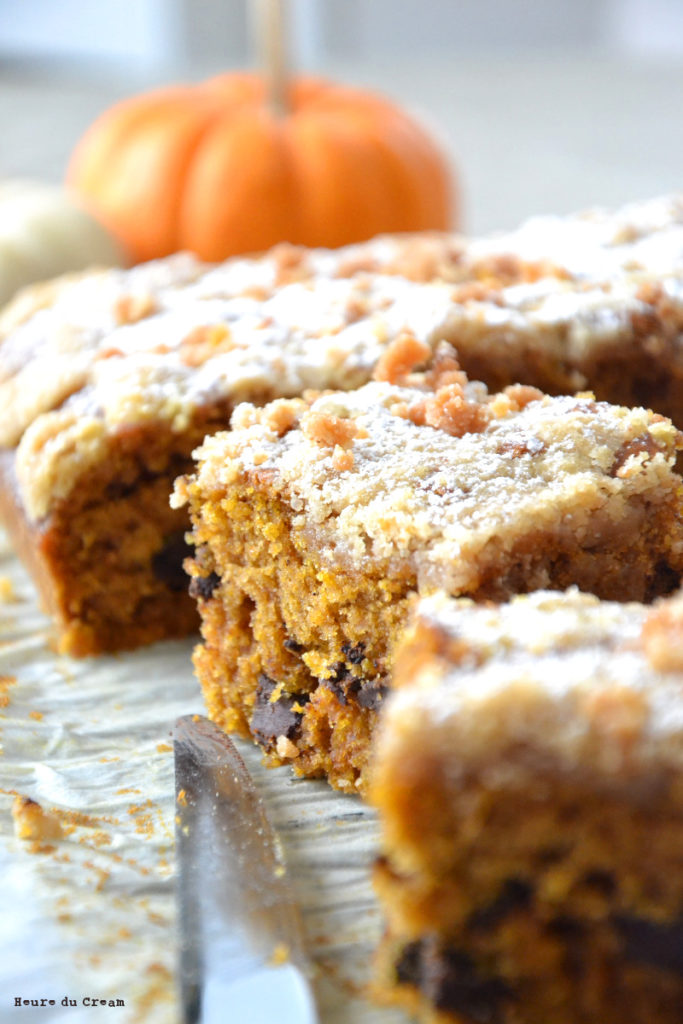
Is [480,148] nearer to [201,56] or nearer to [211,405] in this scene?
[201,56]

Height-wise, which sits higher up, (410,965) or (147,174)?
(147,174)

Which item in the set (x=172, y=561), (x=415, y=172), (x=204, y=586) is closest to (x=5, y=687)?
(x=172, y=561)

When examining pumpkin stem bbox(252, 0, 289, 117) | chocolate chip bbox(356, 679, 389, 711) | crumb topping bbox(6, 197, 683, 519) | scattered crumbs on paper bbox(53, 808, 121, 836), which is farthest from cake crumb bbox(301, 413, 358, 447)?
pumpkin stem bbox(252, 0, 289, 117)

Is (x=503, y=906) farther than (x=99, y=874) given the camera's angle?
No

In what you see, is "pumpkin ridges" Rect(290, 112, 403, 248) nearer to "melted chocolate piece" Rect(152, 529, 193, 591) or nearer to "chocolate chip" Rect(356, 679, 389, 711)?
"melted chocolate piece" Rect(152, 529, 193, 591)

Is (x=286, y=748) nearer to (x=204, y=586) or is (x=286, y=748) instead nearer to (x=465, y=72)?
(x=204, y=586)

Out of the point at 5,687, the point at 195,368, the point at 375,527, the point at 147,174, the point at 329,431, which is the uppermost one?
the point at 147,174

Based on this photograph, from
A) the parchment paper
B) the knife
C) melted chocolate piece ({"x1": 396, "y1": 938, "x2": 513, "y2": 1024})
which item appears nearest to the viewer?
melted chocolate piece ({"x1": 396, "y1": 938, "x2": 513, "y2": 1024})
